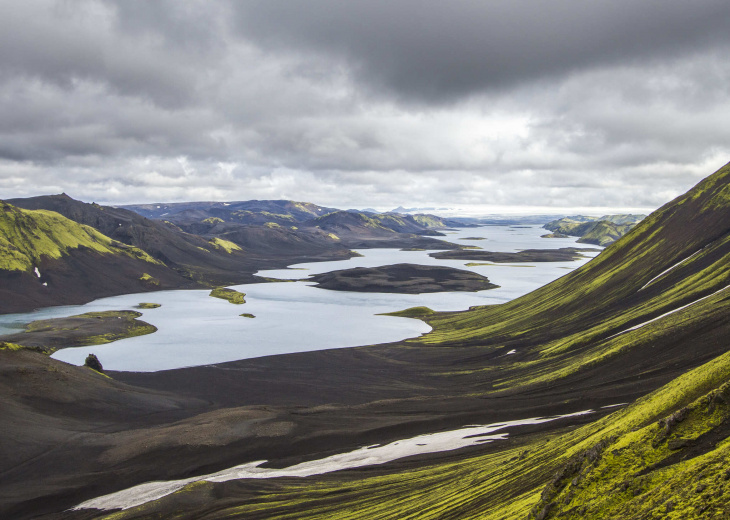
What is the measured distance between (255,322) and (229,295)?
49.0 metres

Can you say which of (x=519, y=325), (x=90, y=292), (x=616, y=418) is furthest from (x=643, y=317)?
(x=90, y=292)

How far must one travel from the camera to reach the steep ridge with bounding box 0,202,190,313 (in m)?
151

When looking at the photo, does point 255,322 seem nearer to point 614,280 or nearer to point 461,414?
point 614,280

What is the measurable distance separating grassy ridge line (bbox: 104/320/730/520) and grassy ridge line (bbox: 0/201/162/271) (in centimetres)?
16324

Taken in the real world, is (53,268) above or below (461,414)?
above

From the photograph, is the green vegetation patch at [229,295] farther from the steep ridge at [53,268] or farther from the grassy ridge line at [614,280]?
the grassy ridge line at [614,280]

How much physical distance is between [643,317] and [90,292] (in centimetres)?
16808

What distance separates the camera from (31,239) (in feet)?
586

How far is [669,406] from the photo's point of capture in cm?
2106

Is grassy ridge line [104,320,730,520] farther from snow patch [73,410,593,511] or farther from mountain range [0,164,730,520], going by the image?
snow patch [73,410,593,511]

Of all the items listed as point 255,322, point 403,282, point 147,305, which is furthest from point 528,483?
point 403,282

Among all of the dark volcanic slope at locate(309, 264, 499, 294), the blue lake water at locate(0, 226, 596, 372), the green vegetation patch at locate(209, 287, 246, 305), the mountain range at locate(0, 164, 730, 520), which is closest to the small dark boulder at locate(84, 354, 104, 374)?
the mountain range at locate(0, 164, 730, 520)

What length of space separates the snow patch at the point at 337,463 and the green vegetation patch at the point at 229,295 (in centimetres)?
11209

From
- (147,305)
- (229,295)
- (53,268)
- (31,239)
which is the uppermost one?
(31,239)
